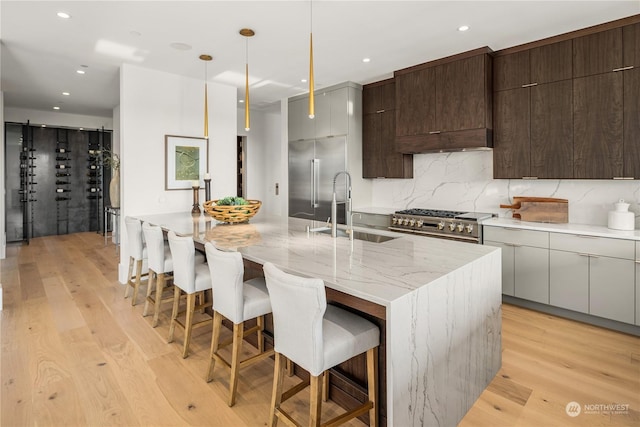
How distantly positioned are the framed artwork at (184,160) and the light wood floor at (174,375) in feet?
5.99

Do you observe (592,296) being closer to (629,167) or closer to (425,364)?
(629,167)

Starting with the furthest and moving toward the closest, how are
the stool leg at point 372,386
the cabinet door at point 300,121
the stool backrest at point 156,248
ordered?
the cabinet door at point 300,121
the stool backrest at point 156,248
the stool leg at point 372,386

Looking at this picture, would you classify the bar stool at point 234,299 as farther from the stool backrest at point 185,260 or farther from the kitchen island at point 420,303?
the stool backrest at point 185,260

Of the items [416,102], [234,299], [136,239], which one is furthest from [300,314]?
[416,102]

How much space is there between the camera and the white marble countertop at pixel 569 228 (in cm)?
303

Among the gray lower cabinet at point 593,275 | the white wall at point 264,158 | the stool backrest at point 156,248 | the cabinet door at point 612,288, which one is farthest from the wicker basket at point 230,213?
the white wall at point 264,158

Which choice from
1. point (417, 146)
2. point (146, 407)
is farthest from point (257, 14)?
point (146, 407)

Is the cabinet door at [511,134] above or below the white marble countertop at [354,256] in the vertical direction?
above

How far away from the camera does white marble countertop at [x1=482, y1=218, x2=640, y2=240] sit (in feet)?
9.95

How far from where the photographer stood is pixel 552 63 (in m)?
3.50

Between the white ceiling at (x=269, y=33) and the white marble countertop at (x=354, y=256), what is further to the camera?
the white ceiling at (x=269, y=33)

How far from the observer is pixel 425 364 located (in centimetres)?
166

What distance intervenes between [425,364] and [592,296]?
2.43m

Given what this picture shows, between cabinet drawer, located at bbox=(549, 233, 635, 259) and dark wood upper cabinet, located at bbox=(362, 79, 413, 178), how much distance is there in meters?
2.09
